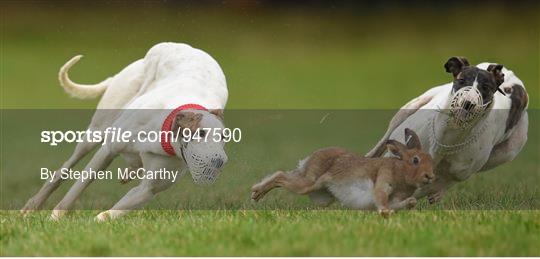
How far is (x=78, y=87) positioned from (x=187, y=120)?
2.42m

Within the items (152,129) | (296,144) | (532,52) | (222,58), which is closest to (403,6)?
(532,52)

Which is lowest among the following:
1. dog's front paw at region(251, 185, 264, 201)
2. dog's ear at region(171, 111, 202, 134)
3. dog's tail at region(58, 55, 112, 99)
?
dog's front paw at region(251, 185, 264, 201)

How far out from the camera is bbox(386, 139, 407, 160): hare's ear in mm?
6945

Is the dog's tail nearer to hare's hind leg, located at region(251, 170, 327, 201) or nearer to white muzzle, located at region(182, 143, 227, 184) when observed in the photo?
white muzzle, located at region(182, 143, 227, 184)

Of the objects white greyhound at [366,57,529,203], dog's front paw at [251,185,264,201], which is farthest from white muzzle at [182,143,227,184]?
white greyhound at [366,57,529,203]

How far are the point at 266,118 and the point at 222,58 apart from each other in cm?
79

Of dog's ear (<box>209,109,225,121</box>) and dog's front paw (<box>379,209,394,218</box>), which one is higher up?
dog's ear (<box>209,109,225,121</box>)

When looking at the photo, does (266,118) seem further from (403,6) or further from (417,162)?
(403,6)

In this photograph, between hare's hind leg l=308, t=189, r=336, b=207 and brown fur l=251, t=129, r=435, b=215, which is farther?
hare's hind leg l=308, t=189, r=336, b=207

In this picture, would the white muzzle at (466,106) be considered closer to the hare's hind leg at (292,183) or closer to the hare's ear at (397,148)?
the hare's ear at (397,148)

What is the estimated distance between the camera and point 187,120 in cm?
703

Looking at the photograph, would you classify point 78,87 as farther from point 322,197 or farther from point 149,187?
point 322,197

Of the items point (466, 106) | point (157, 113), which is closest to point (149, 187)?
point (157, 113)

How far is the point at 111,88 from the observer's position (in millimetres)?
8828
